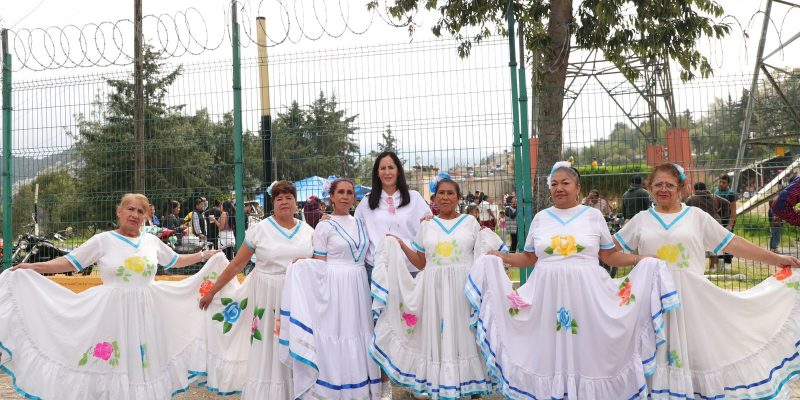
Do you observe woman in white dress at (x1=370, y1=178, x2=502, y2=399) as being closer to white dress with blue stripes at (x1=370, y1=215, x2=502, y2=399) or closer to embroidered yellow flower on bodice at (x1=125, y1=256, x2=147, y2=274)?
white dress with blue stripes at (x1=370, y1=215, x2=502, y2=399)

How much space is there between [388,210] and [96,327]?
236 cm

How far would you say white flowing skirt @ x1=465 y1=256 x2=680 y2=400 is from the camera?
4.71m

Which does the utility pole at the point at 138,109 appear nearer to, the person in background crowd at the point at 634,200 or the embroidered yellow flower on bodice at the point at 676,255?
the person in background crowd at the point at 634,200

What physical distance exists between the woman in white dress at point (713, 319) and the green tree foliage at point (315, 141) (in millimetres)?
2938

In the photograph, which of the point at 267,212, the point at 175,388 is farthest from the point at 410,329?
the point at 267,212

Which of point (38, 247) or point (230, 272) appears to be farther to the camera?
point (38, 247)

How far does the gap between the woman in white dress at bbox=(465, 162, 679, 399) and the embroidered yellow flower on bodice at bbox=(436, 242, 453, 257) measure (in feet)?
0.80

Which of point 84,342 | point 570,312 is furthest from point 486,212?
point 84,342

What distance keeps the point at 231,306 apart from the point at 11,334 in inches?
64.0

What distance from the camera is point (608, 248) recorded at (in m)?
4.97

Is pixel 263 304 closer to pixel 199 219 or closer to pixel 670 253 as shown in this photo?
pixel 199 219

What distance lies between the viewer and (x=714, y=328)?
15.9 ft

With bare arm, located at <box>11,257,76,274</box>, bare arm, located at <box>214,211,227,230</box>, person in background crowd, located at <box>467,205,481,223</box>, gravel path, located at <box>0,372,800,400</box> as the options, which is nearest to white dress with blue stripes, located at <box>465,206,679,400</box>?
gravel path, located at <box>0,372,800,400</box>

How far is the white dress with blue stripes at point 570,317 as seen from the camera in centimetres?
473
